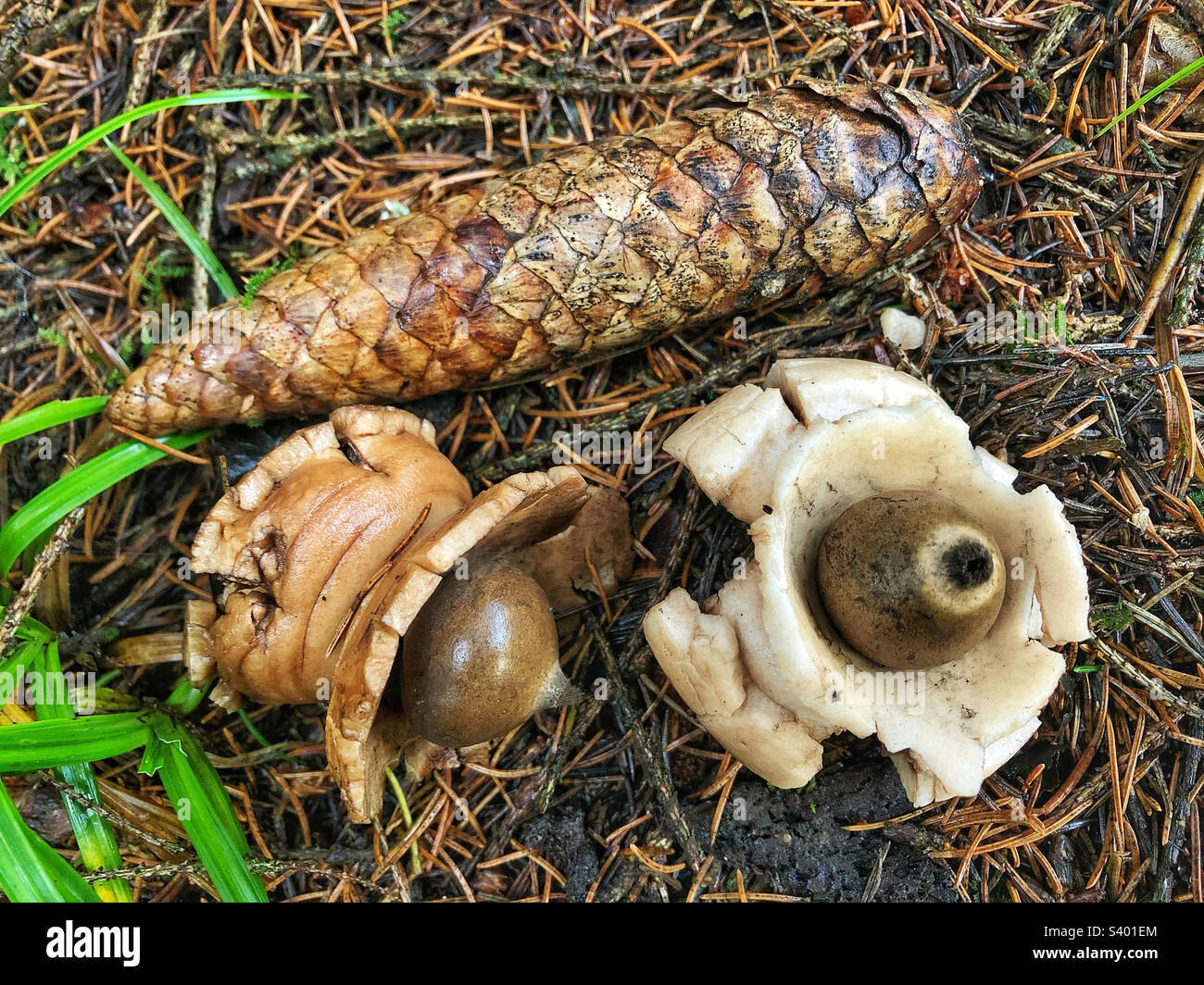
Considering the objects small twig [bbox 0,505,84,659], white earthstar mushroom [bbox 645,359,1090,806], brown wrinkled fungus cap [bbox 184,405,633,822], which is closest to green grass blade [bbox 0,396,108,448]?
small twig [bbox 0,505,84,659]

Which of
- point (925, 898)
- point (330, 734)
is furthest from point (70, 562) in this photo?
point (925, 898)

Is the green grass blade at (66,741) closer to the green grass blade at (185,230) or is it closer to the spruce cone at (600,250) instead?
the spruce cone at (600,250)

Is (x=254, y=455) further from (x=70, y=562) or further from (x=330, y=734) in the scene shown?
(x=330, y=734)

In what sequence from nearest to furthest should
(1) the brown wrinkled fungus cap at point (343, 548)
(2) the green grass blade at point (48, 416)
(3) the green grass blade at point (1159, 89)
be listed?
(1) the brown wrinkled fungus cap at point (343, 548) < (3) the green grass blade at point (1159, 89) < (2) the green grass blade at point (48, 416)
